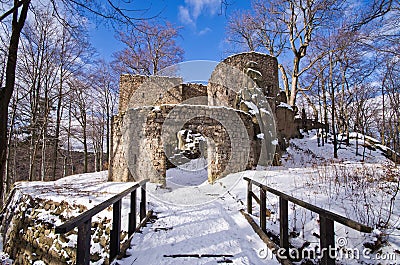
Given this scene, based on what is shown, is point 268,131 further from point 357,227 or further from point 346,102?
point 346,102

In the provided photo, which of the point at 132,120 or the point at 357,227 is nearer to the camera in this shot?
the point at 357,227

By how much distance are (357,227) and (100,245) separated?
4382mm

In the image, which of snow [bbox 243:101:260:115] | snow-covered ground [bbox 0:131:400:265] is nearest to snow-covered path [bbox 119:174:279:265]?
snow-covered ground [bbox 0:131:400:265]

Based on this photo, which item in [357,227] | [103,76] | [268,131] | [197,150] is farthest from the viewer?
[103,76]

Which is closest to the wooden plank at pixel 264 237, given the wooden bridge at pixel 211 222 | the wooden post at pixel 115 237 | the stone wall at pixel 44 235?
the wooden bridge at pixel 211 222

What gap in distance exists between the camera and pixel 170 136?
8453 millimetres

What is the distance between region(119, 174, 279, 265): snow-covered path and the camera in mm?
2799

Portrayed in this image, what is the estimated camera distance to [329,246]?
1974 millimetres

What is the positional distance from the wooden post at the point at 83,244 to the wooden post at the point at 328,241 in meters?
2.10

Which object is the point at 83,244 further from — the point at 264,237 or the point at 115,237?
the point at 264,237

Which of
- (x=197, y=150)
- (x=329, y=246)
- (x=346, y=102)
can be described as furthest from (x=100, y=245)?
(x=346, y=102)
